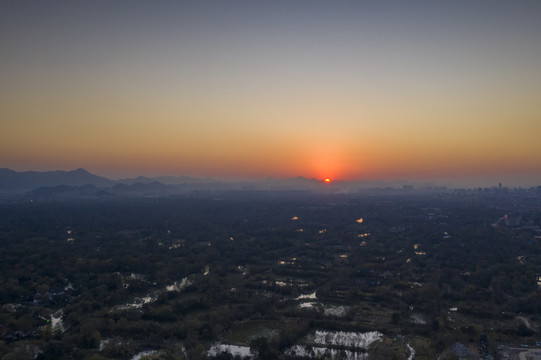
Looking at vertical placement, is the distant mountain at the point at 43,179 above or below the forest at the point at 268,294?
above

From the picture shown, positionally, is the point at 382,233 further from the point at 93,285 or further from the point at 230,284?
the point at 93,285

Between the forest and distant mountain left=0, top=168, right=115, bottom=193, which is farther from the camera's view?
distant mountain left=0, top=168, right=115, bottom=193

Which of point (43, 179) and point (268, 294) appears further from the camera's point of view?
point (43, 179)

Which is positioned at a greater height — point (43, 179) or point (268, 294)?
point (43, 179)

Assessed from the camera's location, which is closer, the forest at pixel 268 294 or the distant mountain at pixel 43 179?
the forest at pixel 268 294

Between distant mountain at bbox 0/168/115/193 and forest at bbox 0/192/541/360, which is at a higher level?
distant mountain at bbox 0/168/115/193

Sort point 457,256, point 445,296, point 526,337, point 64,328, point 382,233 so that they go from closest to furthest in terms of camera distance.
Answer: point 526,337 < point 64,328 < point 445,296 < point 457,256 < point 382,233

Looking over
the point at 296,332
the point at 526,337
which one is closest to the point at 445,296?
the point at 526,337

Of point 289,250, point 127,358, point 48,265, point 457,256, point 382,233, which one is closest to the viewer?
point 127,358
